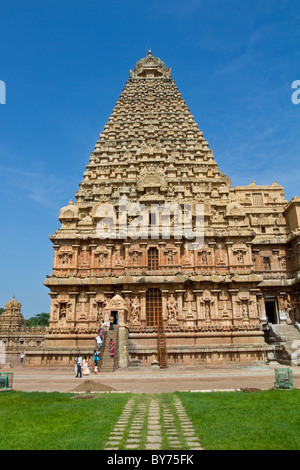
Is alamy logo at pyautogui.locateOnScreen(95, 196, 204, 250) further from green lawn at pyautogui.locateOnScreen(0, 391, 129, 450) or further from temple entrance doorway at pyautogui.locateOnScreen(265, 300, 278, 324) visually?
green lawn at pyautogui.locateOnScreen(0, 391, 129, 450)

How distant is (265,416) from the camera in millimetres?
10648

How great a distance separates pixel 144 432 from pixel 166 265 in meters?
26.9

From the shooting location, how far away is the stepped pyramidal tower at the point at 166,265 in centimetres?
3322

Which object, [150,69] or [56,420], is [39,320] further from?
[56,420]

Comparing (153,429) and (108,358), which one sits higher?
(108,358)

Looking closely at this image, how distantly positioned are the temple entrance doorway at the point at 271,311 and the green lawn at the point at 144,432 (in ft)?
91.6

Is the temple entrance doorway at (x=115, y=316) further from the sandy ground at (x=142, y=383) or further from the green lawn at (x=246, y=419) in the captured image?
the green lawn at (x=246, y=419)

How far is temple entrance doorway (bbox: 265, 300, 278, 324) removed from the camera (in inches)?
1632

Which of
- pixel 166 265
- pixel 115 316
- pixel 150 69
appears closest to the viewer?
pixel 115 316

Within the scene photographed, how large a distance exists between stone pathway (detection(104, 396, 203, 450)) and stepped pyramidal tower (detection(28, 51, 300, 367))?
16726 millimetres

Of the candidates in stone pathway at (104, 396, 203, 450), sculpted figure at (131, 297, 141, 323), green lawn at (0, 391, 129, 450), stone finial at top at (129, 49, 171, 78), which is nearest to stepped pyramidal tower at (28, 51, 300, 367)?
sculpted figure at (131, 297, 141, 323)

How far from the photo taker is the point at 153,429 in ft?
31.1

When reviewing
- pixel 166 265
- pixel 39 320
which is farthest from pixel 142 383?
pixel 39 320
